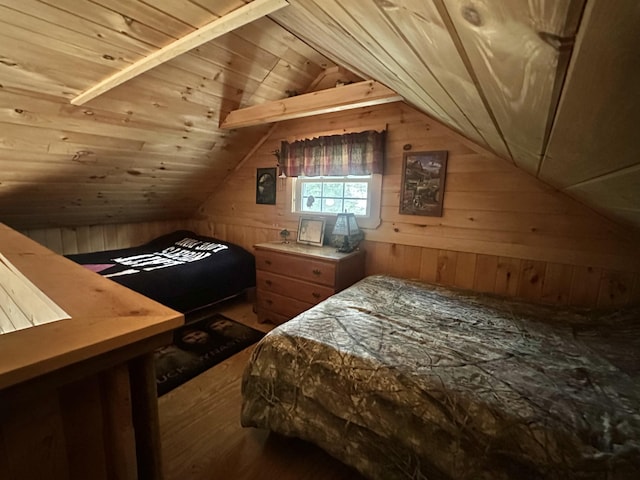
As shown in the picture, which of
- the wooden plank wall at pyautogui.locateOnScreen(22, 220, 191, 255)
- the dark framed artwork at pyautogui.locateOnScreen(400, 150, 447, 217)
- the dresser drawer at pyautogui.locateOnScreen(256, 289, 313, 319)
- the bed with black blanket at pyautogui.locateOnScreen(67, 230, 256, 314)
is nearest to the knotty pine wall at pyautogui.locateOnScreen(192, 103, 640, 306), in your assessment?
the dark framed artwork at pyautogui.locateOnScreen(400, 150, 447, 217)

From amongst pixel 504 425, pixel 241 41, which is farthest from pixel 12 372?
pixel 241 41

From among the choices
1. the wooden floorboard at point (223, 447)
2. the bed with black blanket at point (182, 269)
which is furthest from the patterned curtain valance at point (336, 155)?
the wooden floorboard at point (223, 447)

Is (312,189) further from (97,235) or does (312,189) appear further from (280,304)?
(97,235)

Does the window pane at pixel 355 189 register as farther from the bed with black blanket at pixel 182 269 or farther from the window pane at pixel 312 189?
the bed with black blanket at pixel 182 269

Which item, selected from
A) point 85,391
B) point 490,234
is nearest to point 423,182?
point 490,234

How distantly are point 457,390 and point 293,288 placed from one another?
1.70 metres

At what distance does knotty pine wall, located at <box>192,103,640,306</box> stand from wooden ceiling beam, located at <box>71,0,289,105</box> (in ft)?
4.42

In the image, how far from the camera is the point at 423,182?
239 cm

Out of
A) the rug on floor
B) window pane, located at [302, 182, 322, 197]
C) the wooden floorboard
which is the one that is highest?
window pane, located at [302, 182, 322, 197]

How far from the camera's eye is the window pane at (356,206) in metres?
2.74

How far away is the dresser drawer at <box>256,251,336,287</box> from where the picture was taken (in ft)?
7.88

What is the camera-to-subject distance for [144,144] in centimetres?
265

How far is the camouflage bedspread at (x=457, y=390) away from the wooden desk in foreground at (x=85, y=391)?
0.68 metres

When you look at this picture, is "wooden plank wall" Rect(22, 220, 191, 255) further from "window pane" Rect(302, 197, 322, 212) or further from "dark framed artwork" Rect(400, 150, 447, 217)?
"dark framed artwork" Rect(400, 150, 447, 217)
